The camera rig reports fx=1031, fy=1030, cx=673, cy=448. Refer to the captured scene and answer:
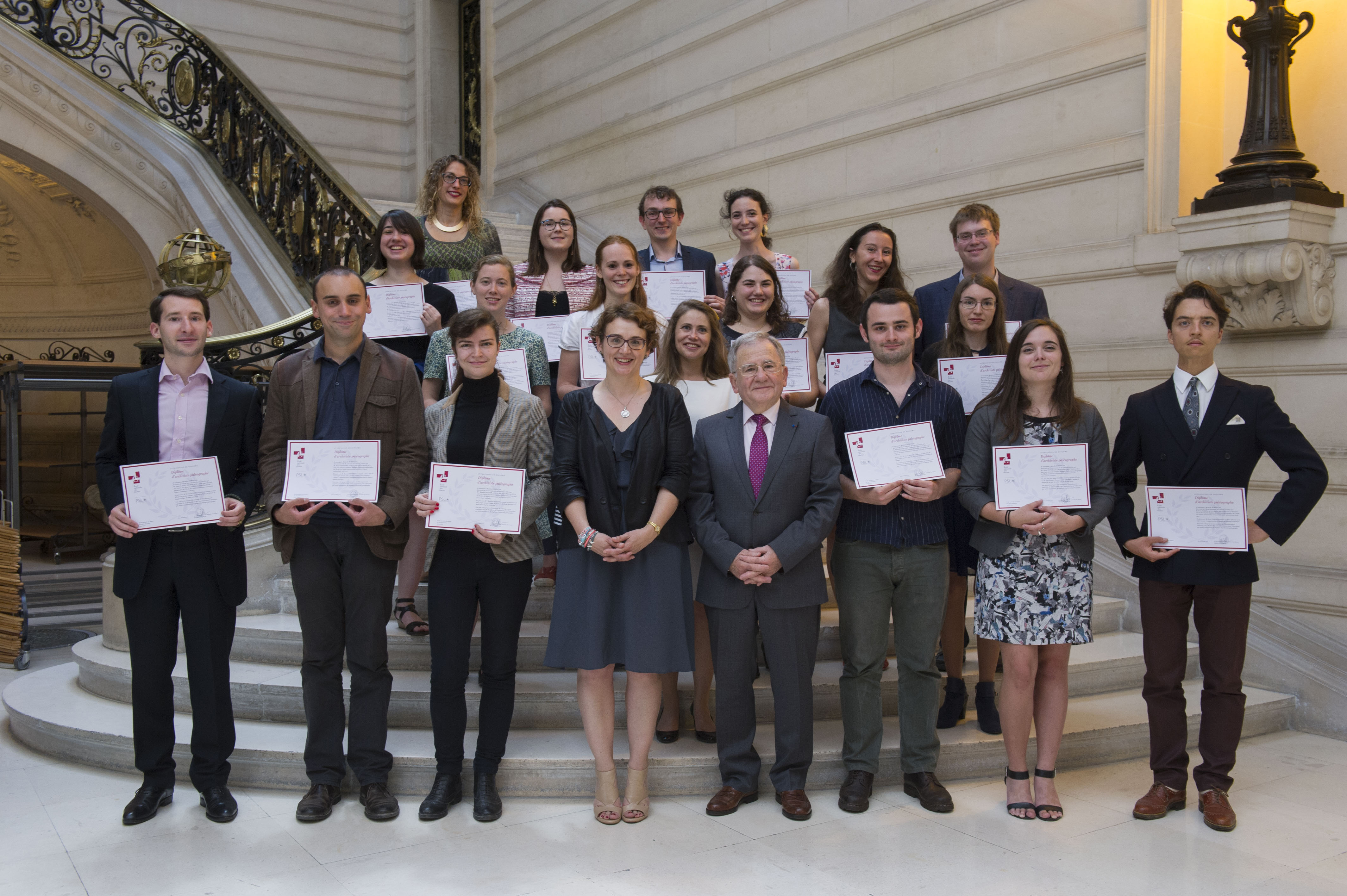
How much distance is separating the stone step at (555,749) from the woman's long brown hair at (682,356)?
1.44 meters

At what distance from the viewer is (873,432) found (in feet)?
11.8

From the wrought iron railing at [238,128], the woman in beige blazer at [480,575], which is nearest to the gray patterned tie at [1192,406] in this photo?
the woman in beige blazer at [480,575]

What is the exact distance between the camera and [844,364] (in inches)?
167

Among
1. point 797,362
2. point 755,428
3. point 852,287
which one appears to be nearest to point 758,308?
point 797,362

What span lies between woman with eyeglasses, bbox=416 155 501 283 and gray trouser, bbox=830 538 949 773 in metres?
2.45

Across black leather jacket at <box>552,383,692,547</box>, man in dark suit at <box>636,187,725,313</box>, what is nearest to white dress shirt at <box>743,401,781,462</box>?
black leather jacket at <box>552,383,692,547</box>

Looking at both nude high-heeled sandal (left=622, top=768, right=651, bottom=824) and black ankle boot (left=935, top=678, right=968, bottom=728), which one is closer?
nude high-heeled sandal (left=622, top=768, right=651, bottom=824)

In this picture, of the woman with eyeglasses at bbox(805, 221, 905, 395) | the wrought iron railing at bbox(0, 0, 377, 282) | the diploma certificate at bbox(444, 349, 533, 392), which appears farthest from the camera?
the wrought iron railing at bbox(0, 0, 377, 282)

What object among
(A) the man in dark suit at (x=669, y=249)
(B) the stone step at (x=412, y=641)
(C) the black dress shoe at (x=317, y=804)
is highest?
(A) the man in dark suit at (x=669, y=249)

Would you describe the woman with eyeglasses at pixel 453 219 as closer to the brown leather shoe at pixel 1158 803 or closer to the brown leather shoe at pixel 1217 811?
the brown leather shoe at pixel 1158 803

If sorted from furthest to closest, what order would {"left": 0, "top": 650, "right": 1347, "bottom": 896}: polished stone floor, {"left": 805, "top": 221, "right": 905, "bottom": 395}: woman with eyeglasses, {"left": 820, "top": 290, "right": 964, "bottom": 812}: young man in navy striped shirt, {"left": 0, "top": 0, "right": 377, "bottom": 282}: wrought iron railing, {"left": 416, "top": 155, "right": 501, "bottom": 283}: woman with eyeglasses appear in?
1. {"left": 0, "top": 0, "right": 377, "bottom": 282}: wrought iron railing
2. {"left": 416, "top": 155, "right": 501, "bottom": 283}: woman with eyeglasses
3. {"left": 805, "top": 221, "right": 905, "bottom": 395}: woman with eyeglasses
4. {"left": 820, "top": 290, "right": 964, "bottom": 812}: young man in navy striped shirt
5. {"left": 0, "top": 650, "right": 1347, "bottom": 896}: polished stone floor

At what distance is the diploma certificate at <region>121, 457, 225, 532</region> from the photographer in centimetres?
345

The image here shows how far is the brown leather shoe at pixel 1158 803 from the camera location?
365 cm

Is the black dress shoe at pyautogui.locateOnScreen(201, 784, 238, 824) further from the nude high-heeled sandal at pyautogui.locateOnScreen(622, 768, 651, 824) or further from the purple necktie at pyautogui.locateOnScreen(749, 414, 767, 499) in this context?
the purple necktie at pyautogui.locateOnScreen(749, 414, 767, 499)
